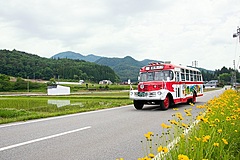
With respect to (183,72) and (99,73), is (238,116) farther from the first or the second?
(99,73)

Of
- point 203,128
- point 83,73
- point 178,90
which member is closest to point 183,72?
point 178,90

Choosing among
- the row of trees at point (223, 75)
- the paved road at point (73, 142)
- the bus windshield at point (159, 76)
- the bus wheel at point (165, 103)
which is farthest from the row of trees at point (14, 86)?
the row of trees at point (223, 75)

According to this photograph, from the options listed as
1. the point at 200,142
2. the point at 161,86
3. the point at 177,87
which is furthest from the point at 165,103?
the point at 200,142

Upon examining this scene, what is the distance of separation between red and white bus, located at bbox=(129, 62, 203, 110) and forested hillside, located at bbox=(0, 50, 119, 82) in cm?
9767

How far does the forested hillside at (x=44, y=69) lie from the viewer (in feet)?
343

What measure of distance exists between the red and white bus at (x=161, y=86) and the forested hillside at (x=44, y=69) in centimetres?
9767

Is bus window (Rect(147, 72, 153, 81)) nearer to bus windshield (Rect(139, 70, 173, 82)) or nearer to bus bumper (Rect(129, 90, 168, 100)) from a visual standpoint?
bus windshield (Rect(139, 70, 173, 82))

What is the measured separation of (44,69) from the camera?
115 meters

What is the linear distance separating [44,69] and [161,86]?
10639cm

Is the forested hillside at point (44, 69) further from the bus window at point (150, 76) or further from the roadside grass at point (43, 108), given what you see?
the bus window at point (150, 76)

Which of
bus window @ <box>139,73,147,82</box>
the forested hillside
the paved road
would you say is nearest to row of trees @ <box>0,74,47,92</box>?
the forested hillside

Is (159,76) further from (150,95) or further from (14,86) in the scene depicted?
(14,86)

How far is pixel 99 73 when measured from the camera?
13638 centimetres

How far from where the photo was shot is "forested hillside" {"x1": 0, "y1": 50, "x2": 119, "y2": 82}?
105 meters
